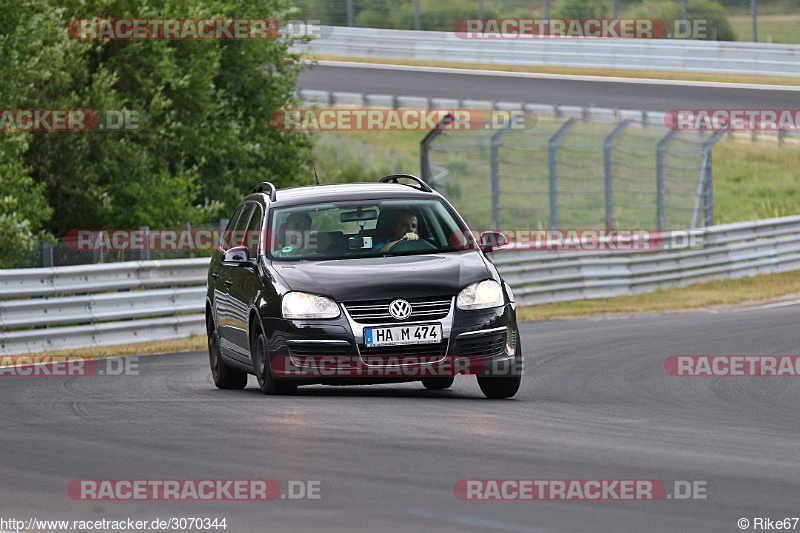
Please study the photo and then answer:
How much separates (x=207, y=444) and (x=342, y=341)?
201cm

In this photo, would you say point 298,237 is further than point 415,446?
Yes

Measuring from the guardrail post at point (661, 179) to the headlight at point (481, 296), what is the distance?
56.5 feet

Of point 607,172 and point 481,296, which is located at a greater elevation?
point 481,296

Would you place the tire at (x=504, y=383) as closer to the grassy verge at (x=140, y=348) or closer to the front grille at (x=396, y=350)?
the front grille at (x=396, y=350)

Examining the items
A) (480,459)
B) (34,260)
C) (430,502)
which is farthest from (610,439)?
(34,260)

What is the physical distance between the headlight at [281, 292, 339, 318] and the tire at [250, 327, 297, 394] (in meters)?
0.40

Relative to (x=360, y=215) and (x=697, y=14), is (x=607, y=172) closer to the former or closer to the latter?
(x=360, y=215)

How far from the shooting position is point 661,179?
1069 inches

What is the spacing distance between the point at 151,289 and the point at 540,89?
25039 millimetres

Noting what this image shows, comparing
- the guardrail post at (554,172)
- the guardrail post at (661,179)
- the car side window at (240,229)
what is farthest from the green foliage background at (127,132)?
the car side window at (240,229)

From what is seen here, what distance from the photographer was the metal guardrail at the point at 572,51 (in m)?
40.7

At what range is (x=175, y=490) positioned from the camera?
6.74 meters

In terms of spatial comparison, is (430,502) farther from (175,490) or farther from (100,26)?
(100,26)

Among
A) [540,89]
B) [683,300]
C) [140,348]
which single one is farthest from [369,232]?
[540,89]
